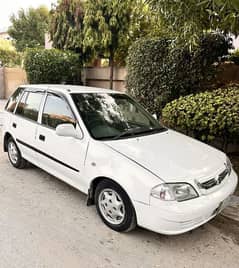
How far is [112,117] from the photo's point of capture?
353 centimetres

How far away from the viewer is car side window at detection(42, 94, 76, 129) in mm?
3484

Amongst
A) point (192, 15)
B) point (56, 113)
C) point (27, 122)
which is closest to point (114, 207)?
point (56, 113)

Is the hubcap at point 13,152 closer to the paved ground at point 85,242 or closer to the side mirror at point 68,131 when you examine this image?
the paved ground at point 85,242

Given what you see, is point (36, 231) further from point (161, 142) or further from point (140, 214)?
point (161, 142)

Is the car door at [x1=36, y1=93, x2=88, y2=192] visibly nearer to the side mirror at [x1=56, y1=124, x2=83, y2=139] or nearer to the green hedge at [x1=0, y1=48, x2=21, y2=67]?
the side mirror at [x1=56, y1=124, x2=83, y2=139]

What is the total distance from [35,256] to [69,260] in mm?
332

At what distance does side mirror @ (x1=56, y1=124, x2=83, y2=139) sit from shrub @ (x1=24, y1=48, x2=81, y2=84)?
23.8 feet

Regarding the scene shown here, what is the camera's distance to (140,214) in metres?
2.61

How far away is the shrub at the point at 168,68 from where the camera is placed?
5.93 m

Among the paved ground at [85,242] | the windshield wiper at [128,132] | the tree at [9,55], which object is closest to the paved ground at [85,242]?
the paved ground at [85,242]

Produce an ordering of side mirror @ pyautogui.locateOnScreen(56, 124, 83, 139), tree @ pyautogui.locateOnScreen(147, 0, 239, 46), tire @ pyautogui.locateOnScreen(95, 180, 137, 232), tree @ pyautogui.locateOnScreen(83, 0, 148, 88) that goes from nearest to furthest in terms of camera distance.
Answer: tire @ pyautogui.locateOnScreen(95, 180, 137, 232) < side mirror @ pyautogui.locateOnScreen(56, 124, 83, 139) < tree @ pyautogui.locateOnScreen(147, 0, 239, 46) < tree @ pyautogui.locateOnScreen(83, 0, 148, 88)

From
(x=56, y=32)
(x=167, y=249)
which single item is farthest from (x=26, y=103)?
(x=56, y=32)

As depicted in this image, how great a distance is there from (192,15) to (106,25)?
199 inches

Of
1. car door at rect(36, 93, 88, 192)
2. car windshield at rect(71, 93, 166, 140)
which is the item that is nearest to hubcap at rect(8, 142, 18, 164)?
car door at rect(36, 93, 88, 192)
